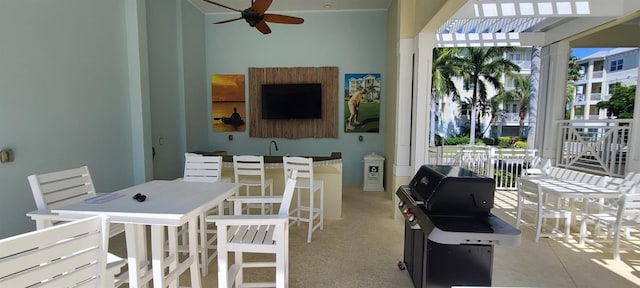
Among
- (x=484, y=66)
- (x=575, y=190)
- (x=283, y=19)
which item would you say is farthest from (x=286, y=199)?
(x=484, y=66)

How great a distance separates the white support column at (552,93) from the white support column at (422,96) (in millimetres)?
3472

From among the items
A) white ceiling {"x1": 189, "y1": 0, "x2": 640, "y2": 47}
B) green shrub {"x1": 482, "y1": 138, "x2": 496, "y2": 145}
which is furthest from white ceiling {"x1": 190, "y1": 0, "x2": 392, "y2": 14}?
green shrub {"x1": 482, "y1": 138, "x2": 496, "y2": 145}

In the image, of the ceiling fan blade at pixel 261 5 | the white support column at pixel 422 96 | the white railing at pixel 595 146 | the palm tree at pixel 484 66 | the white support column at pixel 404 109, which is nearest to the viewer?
the ceiling fan blade at pixel 261 5

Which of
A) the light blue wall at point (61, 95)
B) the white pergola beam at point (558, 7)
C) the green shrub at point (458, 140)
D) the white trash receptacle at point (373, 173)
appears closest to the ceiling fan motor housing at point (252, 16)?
the light blue wall at point (61, 95)

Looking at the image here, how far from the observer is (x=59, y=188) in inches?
78.4

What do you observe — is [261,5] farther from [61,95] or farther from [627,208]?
[627,208]

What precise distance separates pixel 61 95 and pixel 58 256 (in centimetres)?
250

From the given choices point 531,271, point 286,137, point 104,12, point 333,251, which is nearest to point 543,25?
point 531,271

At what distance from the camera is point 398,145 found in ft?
12.5

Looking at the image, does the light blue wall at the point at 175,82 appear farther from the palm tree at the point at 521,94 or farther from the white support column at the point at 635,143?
the palm tree at the point at 521,94

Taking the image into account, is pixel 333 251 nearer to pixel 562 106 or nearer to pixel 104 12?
pixel 104 12

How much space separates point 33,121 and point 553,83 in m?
7.66

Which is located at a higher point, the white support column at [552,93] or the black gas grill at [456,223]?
the white support column at [552,93]

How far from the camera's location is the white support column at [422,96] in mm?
3434
